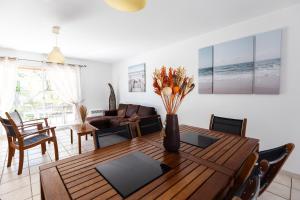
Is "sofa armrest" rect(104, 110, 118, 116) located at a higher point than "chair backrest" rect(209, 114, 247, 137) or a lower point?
lower

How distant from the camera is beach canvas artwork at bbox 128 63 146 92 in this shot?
13.5 ft

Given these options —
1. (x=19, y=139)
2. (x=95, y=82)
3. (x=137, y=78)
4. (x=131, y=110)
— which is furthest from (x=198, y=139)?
(x=95, y=82)

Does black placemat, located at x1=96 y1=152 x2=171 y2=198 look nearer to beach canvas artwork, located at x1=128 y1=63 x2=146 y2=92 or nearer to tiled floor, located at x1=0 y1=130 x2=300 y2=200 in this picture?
tiled floor, located at x1=0 y1=130 x2=300 y2=200

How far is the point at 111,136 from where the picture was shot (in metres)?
1.43

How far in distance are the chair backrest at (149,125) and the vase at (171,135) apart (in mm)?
556

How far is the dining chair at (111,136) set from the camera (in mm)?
1337

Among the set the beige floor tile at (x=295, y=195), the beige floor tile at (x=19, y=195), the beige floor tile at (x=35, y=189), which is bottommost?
the beige floor tile at (x=35, y=189)

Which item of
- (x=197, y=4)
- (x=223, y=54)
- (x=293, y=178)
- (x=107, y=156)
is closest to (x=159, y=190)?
(x=107, y=156)

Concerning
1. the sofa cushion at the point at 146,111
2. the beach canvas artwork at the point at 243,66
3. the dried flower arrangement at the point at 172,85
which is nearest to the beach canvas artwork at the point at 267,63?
the beach canvas artwork at the point at 243,66

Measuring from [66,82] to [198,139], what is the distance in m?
4.30

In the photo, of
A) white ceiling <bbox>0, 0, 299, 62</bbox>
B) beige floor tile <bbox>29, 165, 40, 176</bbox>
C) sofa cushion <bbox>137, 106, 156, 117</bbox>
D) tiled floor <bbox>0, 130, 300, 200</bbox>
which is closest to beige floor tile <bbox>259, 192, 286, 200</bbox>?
tiled floor <bbox>0, 130, 300, 200</bbox>

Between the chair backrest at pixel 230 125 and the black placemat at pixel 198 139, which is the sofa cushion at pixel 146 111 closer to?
the chair backrest at pixel 230 125

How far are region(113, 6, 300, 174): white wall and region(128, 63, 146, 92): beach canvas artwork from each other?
4.24ft

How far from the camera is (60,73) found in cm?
430
